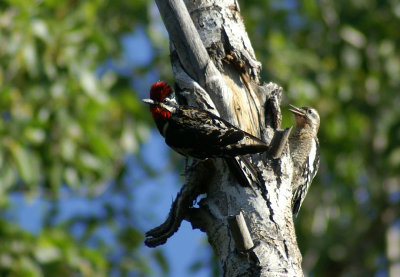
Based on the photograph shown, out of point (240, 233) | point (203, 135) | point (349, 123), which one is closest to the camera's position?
point (240, 233)

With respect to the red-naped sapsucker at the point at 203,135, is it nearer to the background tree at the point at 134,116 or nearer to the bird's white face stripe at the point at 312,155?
the bird's white face stripe at the point at 312,155

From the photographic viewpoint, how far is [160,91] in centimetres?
473

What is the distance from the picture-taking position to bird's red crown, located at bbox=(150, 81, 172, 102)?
15.5 ft

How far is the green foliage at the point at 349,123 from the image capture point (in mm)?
9188

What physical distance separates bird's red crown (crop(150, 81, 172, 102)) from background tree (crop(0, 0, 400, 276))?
72.1 inches

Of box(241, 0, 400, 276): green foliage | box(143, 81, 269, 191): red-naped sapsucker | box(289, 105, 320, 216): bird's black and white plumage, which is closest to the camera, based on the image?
box(143, 81, 269, 191): red-naped sapsucker

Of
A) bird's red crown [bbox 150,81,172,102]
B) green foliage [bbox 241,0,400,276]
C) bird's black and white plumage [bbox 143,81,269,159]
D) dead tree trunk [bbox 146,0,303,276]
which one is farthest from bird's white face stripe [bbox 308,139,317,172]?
green foliage [bbox 241,0,400,276]

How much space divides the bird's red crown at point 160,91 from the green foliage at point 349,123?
4268 millimetres

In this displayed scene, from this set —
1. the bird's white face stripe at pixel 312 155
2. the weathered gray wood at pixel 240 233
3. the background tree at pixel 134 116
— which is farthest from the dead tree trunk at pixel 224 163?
the background tree at pixel 134 116

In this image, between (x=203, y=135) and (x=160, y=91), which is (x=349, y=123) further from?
(x=203, y=135)

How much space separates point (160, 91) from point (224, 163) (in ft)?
3.15

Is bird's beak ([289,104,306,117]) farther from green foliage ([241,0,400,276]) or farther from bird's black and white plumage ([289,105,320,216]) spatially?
green foliage ([241,0,400,276])

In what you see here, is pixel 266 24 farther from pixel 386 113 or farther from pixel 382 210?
pixel 382 210

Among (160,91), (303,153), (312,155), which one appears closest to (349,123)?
(312,155)
